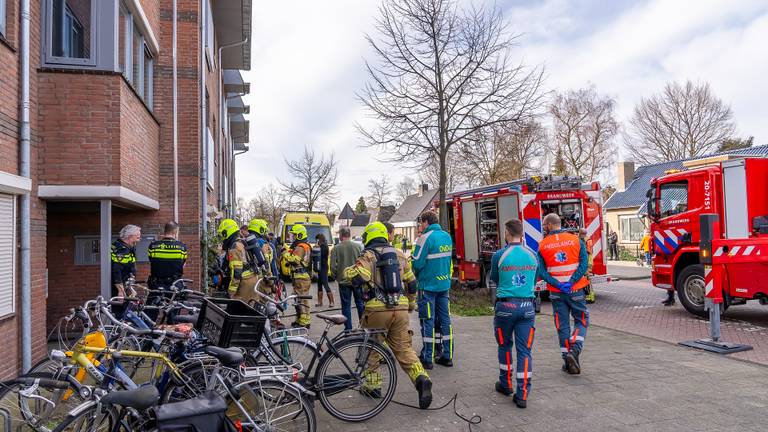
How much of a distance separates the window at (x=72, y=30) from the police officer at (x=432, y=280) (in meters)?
4.95

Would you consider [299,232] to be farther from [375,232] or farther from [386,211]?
[386,211]

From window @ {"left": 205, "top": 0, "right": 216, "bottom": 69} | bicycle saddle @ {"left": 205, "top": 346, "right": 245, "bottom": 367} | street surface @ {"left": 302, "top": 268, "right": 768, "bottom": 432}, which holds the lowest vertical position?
street surface @ {"left": 302, "top": 268, "right": 768, "bottom": 432}

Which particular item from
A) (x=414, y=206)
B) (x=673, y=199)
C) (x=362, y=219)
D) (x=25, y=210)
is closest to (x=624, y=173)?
(x=414, y=206)

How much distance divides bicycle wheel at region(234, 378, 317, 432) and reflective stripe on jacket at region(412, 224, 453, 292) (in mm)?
2885

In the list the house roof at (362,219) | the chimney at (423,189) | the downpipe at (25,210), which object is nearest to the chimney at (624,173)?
the chimney at (423,189)

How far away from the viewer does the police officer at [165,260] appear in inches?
282

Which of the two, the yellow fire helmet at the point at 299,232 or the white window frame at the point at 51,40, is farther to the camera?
the yellow fire helmet at the point at 299,232

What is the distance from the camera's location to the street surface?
4.72m

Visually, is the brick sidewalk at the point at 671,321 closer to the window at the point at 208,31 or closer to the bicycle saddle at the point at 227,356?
the bicycle saddle at the point at 227,356

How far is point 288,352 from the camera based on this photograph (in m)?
5.00

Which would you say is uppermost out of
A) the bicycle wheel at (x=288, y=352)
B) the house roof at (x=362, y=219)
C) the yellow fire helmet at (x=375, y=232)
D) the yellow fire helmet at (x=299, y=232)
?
the house roof at (x=362, y=219)

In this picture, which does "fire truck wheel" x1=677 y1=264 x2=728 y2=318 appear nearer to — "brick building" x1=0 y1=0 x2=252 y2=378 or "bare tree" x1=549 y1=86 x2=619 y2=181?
"brick building" x1=0 y1=0 x2=252 y2=378

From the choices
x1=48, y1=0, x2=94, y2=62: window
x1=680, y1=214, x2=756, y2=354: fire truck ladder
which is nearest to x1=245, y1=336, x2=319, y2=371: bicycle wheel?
x1=48, y1=0, x2=94, y2=62: window

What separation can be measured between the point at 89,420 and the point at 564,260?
16.5 feet
